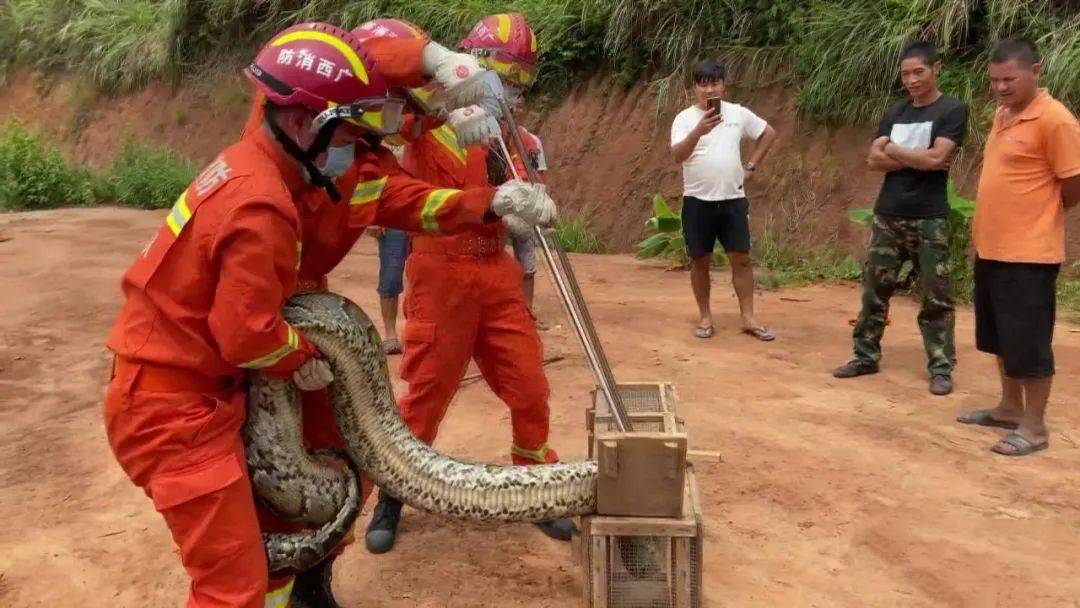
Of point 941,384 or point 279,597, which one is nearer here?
point 279,597

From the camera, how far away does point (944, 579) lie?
3.51 m

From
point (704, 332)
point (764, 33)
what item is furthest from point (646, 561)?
point (764, 33)

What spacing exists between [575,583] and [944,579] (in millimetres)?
1327

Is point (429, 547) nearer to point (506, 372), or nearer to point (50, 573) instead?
point (506, 372)

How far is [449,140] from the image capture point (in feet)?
11.8

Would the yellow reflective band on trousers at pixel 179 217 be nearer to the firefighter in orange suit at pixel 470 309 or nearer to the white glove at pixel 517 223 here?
the white glove at pixel 517 223

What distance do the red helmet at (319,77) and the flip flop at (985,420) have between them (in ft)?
12.6

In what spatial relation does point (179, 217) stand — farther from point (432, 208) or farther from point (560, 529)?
point (560, 529)

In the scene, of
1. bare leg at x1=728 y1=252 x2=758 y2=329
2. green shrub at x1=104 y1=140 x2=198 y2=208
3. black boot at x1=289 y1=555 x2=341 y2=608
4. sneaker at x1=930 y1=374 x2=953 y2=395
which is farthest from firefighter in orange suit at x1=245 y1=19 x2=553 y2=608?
green shrub at x1=104 y1=140 x2=198 y2=208

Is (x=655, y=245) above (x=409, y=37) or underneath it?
underneath

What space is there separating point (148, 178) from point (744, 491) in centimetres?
1416

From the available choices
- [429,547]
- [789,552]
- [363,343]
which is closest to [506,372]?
[429,547]

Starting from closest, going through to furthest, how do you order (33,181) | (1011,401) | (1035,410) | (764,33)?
(1035,410) < (1011,401) < (764,33) < (33,181)

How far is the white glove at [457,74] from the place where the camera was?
303 centimetres
